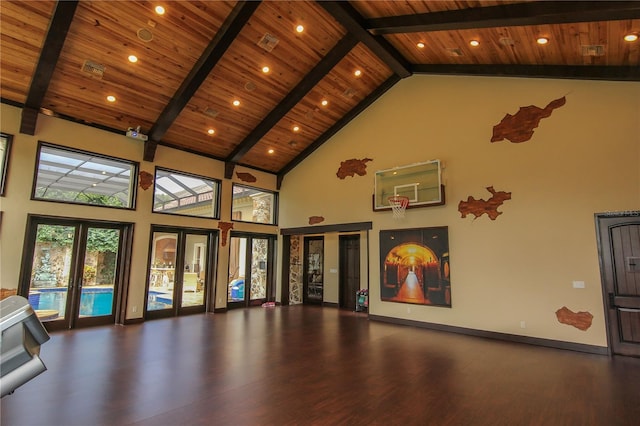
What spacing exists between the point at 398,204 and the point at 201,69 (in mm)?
4836

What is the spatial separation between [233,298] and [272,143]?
4.49m

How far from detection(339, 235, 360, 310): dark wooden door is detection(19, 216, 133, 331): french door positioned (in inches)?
225

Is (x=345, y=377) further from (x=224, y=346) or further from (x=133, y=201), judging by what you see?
(x=133, y=201)

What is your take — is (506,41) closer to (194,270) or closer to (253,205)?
(253,205)

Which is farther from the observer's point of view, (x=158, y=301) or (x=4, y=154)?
(x=158, y=301)

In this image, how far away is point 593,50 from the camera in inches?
198

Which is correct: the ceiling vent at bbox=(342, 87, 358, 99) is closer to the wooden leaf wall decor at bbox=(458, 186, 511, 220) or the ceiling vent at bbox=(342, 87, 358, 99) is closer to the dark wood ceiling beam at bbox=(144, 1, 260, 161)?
the dark wood ceiling beam at bbox=(144, 1, 260, 161)

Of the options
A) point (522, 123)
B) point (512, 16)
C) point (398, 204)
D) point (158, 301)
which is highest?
point (512, 16)

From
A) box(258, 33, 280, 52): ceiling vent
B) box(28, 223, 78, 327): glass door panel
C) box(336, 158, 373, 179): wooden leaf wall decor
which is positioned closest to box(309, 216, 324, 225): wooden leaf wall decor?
box(336, 158, 373, 179): wooden leaf wall decor

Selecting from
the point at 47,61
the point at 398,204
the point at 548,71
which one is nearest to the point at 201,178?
the point at 47,61

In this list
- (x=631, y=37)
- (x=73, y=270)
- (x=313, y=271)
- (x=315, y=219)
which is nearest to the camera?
(x=631, y=37)

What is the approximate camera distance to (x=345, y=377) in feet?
13.6

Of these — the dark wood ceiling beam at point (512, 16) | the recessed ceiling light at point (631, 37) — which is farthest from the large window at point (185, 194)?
the recessed ceiling light at point (631, 37)

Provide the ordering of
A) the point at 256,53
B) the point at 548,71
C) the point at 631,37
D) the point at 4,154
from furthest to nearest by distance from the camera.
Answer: the point at 256,53 < the point at 4,154 < the point at 548,71 < the point at 631,37
